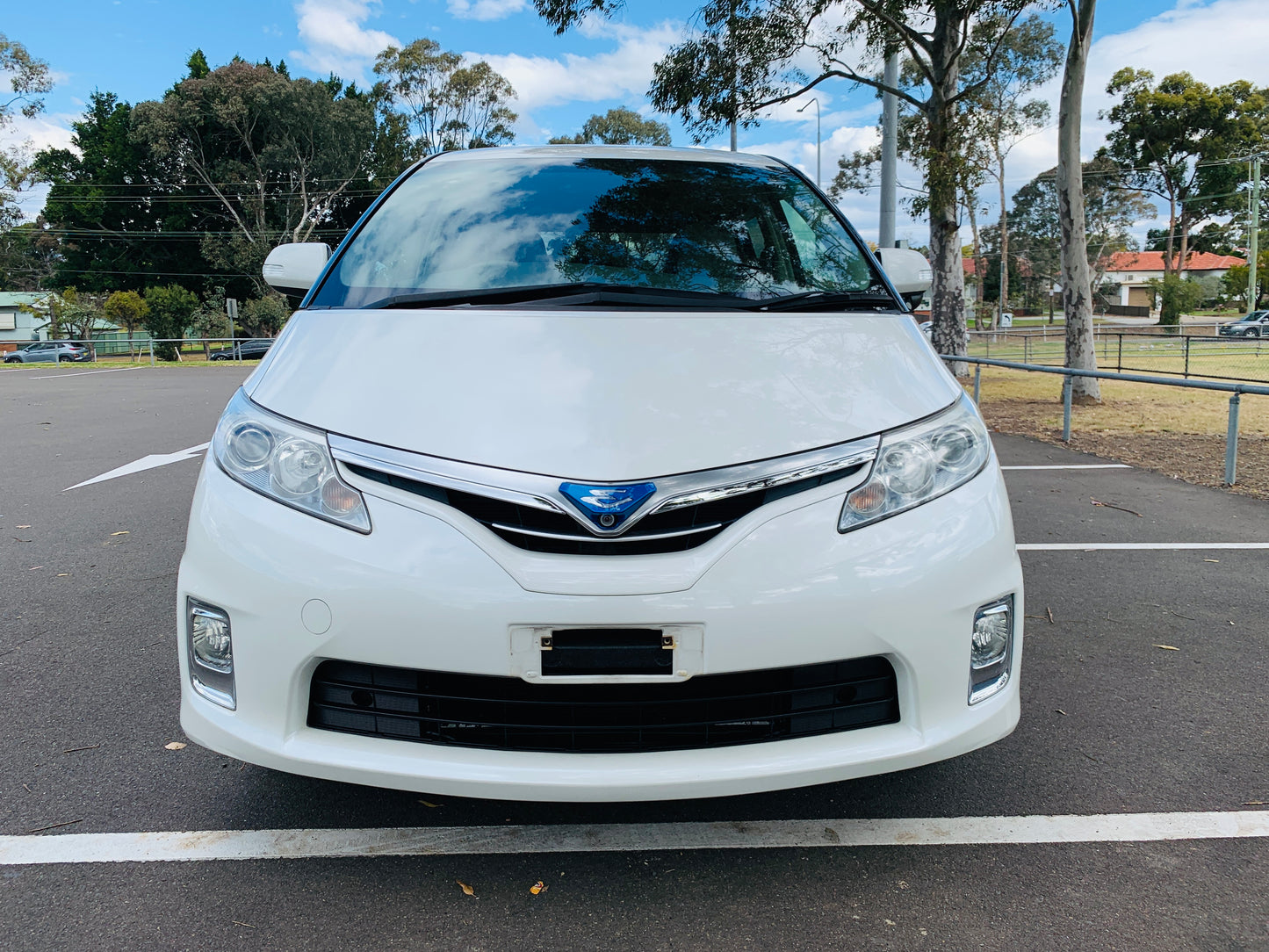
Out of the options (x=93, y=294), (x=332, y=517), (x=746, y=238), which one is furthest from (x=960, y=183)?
(x=93, y=294)

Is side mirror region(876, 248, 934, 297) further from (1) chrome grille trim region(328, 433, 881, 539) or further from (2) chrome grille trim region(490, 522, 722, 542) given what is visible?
(2) chrome grille trim region(490, 522, 722, 542)

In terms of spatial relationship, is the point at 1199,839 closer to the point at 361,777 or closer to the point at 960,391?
the point at 960,391

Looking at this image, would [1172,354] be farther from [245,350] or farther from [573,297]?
[245,350]

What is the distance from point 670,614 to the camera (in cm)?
175

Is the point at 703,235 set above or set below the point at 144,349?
above

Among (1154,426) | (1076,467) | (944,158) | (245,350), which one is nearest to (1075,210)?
(944,158)

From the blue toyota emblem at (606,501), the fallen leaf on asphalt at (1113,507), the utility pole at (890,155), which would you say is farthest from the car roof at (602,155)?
the utility pole at (890,155)

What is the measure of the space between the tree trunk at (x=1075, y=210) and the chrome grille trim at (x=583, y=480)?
454 inches

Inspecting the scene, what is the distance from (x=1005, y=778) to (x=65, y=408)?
13805mm

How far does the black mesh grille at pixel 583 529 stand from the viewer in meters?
1.82

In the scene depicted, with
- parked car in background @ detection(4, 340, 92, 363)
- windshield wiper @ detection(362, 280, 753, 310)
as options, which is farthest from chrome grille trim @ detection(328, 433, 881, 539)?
parked car in background @ detection(4, 340, 92, 363)

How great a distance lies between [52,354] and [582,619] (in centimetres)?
4560

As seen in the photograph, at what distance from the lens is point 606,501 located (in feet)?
6.00

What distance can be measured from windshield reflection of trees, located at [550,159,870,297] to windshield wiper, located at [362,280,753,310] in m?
0.07
